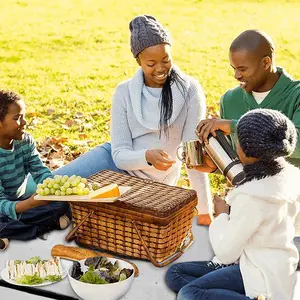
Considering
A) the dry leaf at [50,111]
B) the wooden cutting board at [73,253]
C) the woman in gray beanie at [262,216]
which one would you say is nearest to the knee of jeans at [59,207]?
the wooden cutting board at [73,253]

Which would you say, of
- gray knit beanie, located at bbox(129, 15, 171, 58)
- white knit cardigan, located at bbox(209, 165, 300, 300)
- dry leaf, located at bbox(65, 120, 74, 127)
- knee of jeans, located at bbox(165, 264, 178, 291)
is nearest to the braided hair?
gray knit beanie, located at bbox(129, 15, 171, 58)

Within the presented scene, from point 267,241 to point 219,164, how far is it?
0.69 metres

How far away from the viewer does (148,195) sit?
3.14 meters

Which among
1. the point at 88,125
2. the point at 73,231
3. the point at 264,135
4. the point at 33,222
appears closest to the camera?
the point at 264,135

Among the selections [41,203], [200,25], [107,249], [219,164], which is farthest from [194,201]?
[200,25]

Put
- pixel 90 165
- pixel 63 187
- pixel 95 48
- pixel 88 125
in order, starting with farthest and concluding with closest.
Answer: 1. pixel 95 48
2. pixel 88 125
3. pixel 90 165
4. pixel 63 187

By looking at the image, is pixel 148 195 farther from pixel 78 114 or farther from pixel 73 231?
pixel 78 114

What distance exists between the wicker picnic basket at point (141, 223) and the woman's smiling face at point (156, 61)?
590mm

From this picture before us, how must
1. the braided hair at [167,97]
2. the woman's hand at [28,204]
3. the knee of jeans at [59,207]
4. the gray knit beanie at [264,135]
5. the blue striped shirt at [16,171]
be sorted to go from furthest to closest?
the braided hair at [167,97] → the knee of jeans at [59,207] → the blue striped shirt at [16,171] → the woman's hand at [28,204] → the gray knit beanie at [264,135]

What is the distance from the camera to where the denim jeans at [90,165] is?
3697 millimetres

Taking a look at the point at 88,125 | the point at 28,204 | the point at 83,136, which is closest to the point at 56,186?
the point at 28,204

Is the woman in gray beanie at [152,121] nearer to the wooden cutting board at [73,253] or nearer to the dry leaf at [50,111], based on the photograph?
the wooden cutting board at [73,253]

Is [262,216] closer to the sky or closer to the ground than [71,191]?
closer to the sky

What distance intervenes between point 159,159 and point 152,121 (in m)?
0.35
